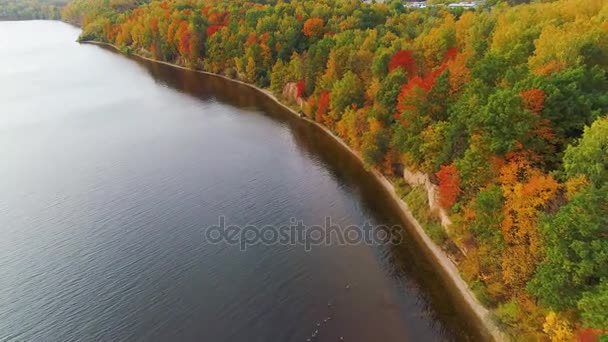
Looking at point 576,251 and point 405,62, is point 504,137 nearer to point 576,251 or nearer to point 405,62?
point 576,251

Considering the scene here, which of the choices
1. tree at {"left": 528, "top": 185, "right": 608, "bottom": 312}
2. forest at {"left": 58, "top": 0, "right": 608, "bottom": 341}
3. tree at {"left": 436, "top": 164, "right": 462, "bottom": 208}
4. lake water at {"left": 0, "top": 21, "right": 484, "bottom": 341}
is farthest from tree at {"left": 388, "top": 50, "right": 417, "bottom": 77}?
tree at {"left": 528, "top": 185, "right": 608, "bottom": 312}

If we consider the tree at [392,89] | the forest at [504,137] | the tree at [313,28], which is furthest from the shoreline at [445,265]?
the tree at [313,28]

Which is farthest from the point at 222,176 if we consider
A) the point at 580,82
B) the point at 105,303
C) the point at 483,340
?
the point at 580,82

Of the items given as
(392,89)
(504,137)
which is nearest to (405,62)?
(392,89)

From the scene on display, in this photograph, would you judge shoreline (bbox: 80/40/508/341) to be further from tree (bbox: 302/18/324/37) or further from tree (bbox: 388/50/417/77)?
tree (bbox: 302/18/324/37)

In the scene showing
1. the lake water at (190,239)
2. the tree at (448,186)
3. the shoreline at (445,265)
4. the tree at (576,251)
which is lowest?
the lake water at (190,239)

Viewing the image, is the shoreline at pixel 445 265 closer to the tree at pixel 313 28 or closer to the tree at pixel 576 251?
the tree at pixel 576 251
